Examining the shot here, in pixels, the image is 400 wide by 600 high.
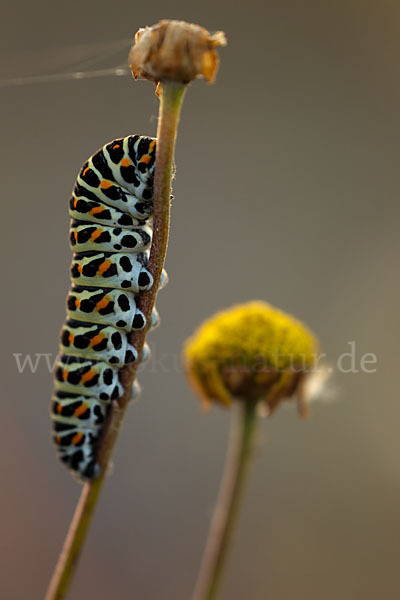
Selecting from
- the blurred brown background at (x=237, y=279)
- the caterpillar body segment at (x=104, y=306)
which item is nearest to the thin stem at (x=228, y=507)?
the caterpillar body segment at (x=104, y=306)

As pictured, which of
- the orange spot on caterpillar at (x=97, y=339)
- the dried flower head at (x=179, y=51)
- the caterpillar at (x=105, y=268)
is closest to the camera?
the dried flower head at (x=179, y=51)

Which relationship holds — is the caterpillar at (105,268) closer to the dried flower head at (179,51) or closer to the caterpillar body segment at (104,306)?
the caterpillar body segment at (104,306)

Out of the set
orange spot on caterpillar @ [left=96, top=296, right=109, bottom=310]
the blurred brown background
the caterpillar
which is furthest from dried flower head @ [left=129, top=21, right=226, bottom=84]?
the blurred brown background

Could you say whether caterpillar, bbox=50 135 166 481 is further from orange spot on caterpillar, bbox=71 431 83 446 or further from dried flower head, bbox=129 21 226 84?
dried flower head, bbox=129 21 226 84

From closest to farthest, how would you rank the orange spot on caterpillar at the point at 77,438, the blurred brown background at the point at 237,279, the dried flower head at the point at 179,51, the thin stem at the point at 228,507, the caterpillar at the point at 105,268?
the dried flower head at the point at 179,51
the thin stem at the point at 228,507
the caterpillar at the point at 105,268
the orange spot on caterpillar at the point at 77,438
the blurred brown background at the point at 237,279

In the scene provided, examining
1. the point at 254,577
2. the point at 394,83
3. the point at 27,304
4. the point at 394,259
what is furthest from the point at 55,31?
the point at 254,577
